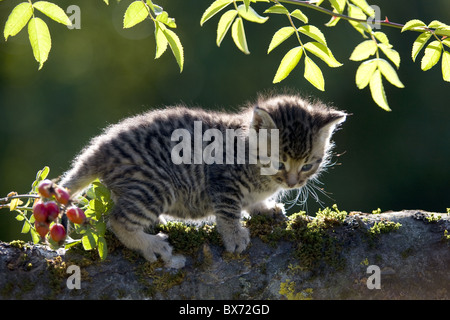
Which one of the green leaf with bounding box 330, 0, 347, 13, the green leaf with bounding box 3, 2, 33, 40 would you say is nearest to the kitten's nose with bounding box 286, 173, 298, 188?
the green leaf with bounding box 330, 0, 347, 13

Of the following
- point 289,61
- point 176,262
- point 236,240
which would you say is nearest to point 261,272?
point 236,240

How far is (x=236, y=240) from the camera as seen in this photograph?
2.65 m

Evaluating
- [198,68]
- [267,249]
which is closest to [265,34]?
[198,68]

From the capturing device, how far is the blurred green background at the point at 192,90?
7.07 metres

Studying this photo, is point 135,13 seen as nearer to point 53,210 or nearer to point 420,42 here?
point 53,210

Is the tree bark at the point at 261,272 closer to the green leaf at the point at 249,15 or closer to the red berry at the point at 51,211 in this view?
the red berry at the point at 51,211

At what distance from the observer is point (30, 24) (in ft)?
7.12

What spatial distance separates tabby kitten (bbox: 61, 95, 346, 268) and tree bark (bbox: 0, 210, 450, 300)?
21 cm

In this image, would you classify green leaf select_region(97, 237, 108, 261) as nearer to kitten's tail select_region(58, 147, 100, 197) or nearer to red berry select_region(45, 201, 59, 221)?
red berry select_region(45, 201, 59, 221)

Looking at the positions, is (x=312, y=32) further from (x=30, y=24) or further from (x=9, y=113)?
(x=9, y=113)

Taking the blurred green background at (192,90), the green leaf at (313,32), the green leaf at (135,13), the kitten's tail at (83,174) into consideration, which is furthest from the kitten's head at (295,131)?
the blurred green background at (192,90)

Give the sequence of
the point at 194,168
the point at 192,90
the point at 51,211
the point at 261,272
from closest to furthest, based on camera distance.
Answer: the point at 51,211 < the point at 261,272 < the point at 194,168 < the point at 192,90

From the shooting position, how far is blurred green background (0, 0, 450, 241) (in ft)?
23.2

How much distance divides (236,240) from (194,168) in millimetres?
677
